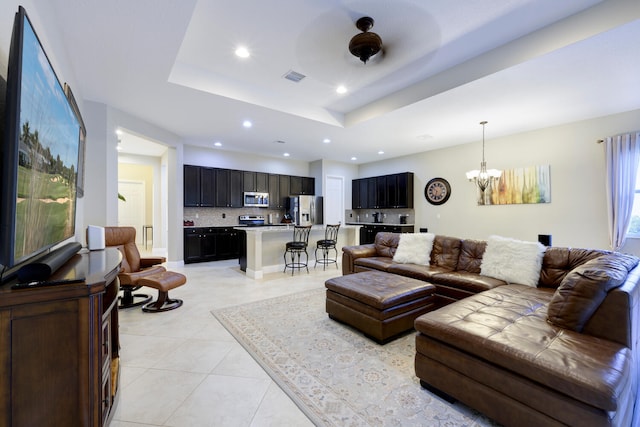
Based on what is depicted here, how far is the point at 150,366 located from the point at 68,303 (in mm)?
1394

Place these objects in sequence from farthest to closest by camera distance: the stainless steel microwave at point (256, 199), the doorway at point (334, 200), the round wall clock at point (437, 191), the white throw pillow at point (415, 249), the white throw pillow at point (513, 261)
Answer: the doorway at point (334, 200)
the stainless steel microwave at point (256, 199)
the round wall clock at point (437, 191)
the white throw pillow at point (415, 249)
the white throw pillow at point (513, 261)

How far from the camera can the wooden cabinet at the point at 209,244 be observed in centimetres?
614

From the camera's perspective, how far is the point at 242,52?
3102 mm

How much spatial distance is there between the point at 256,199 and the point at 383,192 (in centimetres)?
361

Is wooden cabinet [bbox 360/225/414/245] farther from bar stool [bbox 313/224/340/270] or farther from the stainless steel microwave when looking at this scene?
the stainless steel microwave

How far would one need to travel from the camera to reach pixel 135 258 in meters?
3.60

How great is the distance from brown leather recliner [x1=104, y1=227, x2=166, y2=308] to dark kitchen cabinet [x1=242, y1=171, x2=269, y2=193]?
146 inches

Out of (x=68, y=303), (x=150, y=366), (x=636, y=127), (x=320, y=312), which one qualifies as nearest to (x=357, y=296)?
(x=320, y=312)

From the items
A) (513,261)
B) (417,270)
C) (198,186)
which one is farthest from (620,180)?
(198,186)

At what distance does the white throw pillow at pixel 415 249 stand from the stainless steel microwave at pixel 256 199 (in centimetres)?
436

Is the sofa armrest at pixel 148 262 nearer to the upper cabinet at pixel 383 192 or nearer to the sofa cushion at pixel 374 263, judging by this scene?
the sofa cushion at pixel 374 263

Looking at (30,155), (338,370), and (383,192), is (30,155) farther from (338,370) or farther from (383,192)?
(383,192)

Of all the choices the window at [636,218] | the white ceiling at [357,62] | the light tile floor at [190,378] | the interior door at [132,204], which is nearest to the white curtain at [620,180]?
the window at [636,218]

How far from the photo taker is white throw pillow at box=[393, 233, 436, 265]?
12.8 feet
